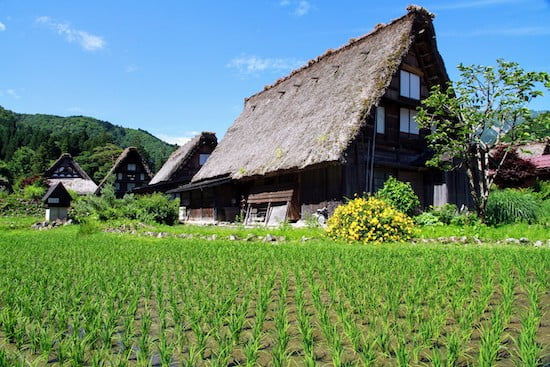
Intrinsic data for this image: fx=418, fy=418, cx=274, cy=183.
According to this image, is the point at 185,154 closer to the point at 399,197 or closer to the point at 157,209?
the point at 157,209

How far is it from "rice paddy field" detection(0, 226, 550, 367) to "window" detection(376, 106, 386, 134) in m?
8.12

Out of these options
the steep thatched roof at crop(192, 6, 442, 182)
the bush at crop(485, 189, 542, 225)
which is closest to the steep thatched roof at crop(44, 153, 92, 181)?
the steep thatched roof at crop(192, 6, 442, 182)

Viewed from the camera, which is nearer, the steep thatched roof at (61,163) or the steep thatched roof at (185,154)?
the steep thatched roof at (185,154)

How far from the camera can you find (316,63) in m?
17.3

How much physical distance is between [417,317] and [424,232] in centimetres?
666

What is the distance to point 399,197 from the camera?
1106 centimetres

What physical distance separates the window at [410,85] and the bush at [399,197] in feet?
13.0

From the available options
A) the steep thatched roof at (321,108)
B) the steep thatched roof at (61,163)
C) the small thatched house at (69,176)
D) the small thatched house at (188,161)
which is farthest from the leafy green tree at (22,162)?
the steep thatched roof at (321,108)

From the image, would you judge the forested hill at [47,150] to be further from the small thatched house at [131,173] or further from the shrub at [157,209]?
the shrub at [157,209]

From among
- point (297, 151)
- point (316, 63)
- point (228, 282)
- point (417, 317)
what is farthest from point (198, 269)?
point (316, 63)

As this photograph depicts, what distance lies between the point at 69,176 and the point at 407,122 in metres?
32.5

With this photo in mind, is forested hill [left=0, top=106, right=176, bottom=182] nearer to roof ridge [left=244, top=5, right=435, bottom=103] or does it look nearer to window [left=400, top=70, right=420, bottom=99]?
roof ridge [left=244, top=5, right=435, bottom=103]

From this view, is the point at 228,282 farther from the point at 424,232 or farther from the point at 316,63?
the point at 316,63

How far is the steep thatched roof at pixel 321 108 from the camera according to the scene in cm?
1162
